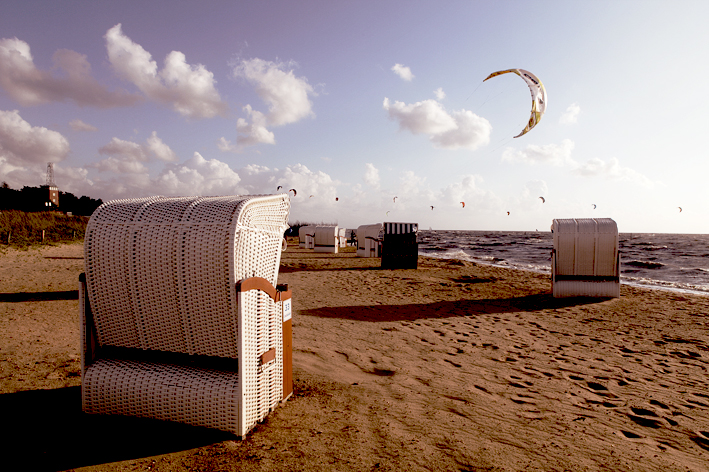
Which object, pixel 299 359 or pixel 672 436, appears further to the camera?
pixel 299 359

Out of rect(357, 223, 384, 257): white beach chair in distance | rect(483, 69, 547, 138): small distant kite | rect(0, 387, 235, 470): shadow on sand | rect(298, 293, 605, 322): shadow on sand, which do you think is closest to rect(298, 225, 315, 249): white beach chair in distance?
rect(357, 223, 384, 257): white beach chair in distance

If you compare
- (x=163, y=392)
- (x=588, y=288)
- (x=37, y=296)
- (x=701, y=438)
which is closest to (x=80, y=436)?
(x=163, y=392)

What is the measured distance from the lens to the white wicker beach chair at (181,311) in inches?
107

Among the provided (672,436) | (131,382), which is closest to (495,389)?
(672,436)

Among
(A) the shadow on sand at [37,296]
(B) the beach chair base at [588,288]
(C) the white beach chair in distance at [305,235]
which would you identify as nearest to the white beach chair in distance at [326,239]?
(C) the white beach chair in distance at [305,235]

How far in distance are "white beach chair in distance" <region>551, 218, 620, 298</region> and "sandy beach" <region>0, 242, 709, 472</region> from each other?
1840mm

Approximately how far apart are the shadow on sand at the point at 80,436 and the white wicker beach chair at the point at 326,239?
23.8m

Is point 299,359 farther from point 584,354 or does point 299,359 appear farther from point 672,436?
point 584,354

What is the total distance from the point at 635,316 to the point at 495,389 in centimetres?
640

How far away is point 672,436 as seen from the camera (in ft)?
10.4

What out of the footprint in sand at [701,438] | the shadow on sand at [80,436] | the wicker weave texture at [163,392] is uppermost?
the wicker weave texture at [163,392]

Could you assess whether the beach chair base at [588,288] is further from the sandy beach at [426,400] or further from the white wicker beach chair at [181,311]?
the white wicker beach chair at [181,311]

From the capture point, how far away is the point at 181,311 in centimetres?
281

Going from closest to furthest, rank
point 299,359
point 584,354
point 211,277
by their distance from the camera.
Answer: point 211,277 < point 299,359 < point 584,354
